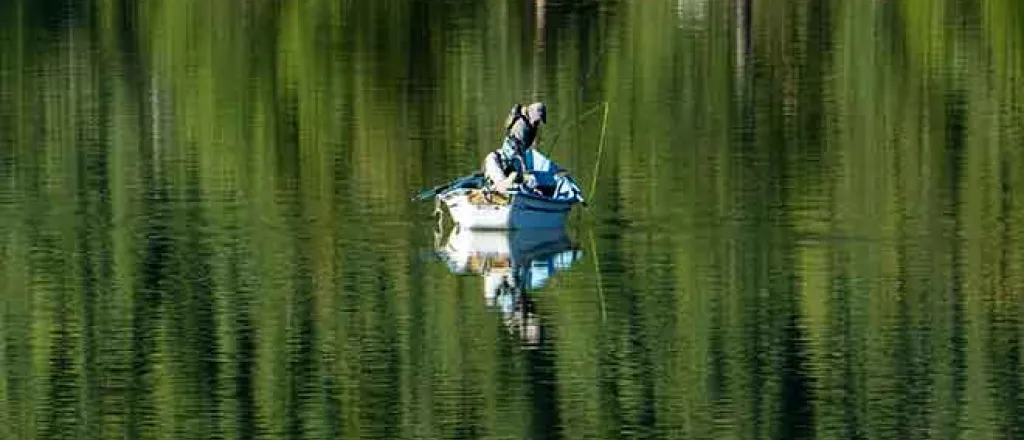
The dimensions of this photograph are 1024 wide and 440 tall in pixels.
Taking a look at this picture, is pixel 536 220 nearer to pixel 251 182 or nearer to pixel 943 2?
pixel 251 182

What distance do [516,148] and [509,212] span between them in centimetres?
89

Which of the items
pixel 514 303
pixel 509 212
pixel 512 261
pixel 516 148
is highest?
pixel 516 148

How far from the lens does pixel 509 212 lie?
39875mm

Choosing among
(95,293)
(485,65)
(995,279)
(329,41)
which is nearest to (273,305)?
(95,293)

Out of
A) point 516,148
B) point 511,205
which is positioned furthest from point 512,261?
point 516,148

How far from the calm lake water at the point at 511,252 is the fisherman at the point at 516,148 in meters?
0.74

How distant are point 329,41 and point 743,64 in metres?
8.62

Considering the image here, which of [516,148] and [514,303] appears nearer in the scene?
[514,303]

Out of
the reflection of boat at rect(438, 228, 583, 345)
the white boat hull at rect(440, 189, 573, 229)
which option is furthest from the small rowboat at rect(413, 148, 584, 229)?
the reflection of boat at rect(438, 228, 583, 345)

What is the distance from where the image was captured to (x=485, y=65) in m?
62.0

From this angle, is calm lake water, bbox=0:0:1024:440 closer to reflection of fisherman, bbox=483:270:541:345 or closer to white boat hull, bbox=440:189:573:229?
reflection of fisherman, bbox=483:270:541:345

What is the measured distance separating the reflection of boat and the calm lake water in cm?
6

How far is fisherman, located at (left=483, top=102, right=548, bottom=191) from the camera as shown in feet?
132

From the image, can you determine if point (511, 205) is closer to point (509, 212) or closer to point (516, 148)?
point (509, 212)
